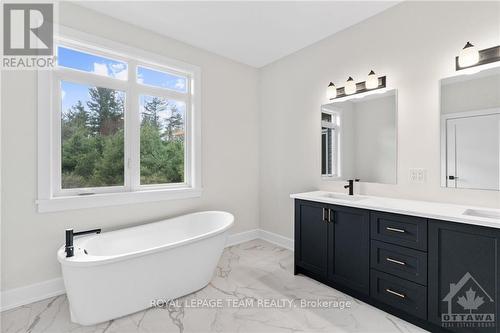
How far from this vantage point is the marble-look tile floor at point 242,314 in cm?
173

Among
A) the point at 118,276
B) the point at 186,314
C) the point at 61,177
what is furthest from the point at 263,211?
the point at 61,177

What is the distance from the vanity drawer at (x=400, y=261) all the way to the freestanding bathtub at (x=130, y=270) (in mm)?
1331

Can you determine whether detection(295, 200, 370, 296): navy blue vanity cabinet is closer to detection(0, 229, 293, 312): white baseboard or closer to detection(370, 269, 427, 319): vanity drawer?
detection(370, 269, 427, 319): vanity drawer

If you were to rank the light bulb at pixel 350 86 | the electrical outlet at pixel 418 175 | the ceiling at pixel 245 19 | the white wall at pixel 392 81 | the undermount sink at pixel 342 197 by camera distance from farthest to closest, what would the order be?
the light bulb at pixel 350 86, the undermount sink at pixel 342 197, the ceiling at pixel 245 19, the electrical outlet at pixel 418 175, the white wall at pixel 392 81

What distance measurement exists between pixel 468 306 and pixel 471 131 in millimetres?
Answer: 1261

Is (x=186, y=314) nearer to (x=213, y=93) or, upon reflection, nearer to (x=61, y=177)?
(x=61, y=177)

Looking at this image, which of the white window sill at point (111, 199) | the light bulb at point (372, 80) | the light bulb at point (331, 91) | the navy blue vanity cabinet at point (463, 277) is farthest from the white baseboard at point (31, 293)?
the light bulb at point (372, 80)

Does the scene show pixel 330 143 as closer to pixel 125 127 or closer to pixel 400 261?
pixel 400 261

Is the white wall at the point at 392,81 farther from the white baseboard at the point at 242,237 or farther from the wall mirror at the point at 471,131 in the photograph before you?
the white baseboard at the point at 242,237

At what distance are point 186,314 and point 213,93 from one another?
8.46 feet

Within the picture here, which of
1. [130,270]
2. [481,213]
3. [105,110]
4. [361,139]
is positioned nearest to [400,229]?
[481,213]

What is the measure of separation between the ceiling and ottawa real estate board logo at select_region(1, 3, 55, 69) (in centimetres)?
40

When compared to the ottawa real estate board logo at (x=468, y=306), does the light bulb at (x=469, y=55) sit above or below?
above

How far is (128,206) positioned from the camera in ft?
8.49
